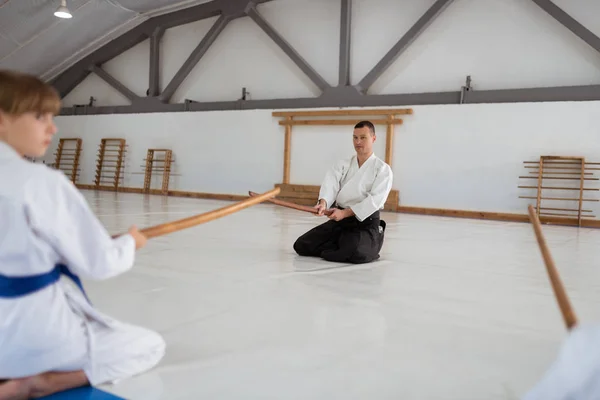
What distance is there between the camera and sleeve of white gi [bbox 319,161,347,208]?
3.68 meters

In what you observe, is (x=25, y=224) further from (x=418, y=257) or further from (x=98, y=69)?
(x=98, y=69)

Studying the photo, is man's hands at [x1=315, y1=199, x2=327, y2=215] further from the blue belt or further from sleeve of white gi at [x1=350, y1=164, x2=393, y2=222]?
the blue belt

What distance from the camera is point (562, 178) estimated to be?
795 centimetres

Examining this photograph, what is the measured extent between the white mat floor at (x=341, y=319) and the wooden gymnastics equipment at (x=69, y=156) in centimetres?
1058

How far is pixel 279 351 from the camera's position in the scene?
5.79 feet

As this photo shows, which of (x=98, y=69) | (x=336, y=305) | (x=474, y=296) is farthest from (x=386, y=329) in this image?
(x=98, y=69)

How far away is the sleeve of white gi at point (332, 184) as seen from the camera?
3.68 meters

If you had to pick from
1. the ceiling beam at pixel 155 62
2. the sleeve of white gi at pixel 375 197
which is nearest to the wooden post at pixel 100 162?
the ceiling beam at pixel 155 62

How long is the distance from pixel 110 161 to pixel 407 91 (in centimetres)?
733

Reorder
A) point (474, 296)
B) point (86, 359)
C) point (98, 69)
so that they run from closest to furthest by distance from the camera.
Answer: point (86, 359), point (474, 296), point (98, 69)

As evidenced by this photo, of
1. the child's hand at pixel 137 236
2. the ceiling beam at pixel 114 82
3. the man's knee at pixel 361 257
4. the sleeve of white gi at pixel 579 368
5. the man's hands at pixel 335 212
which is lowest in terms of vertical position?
the man's knee at pixel 361 257

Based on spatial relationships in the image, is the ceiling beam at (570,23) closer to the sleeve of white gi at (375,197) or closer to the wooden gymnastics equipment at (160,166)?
the sleeve of white gi at (375,197)

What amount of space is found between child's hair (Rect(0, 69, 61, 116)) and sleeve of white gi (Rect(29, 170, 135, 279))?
6.1 inches

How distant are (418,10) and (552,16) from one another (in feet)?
7.17
